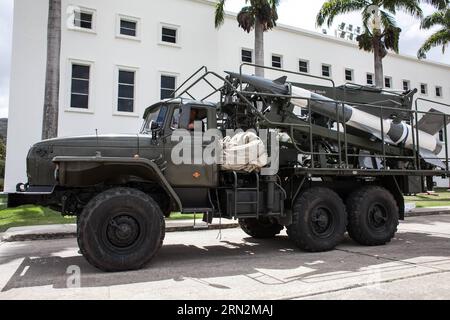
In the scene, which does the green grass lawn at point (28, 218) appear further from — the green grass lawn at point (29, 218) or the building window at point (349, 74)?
the building window at point (349, 74)

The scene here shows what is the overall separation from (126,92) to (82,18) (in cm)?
435

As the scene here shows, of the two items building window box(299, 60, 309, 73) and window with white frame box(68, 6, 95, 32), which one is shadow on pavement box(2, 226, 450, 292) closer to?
window with white frame box(68, 6, 95, 32)

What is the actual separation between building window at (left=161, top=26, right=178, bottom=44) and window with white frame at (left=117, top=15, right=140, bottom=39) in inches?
60.1

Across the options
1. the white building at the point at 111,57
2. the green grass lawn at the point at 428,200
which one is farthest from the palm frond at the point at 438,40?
the green grass lawn at the point at 428,200

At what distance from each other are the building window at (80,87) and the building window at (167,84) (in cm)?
403

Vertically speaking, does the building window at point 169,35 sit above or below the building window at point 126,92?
above

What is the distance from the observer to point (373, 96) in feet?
32.3

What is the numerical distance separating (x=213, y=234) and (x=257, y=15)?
13082 mm

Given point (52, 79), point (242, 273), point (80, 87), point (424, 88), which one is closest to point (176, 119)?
point (242, 273)

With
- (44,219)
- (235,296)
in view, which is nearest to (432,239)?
(235,296)

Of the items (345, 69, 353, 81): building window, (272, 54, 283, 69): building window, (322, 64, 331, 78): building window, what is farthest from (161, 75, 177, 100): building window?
(345, 69, 353, 81): building window

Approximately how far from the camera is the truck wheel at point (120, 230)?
244 inches

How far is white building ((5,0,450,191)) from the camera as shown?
69.3ft
